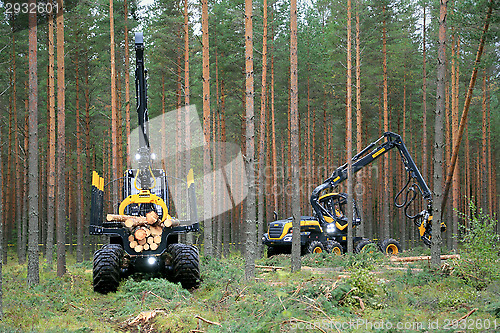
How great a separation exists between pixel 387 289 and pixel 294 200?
14.7 ft

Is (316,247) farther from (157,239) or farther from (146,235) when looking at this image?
(146,235)

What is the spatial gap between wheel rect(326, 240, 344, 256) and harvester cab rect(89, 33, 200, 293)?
302 inches

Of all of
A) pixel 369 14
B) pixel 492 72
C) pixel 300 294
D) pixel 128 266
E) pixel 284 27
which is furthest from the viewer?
pixel 492 72

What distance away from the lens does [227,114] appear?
28.2 meters

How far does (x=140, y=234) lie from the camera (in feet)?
33.8

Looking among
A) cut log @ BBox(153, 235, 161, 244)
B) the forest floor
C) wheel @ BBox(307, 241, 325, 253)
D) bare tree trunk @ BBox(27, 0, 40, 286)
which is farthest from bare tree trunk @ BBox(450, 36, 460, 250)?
bare tree trunk @ BBox(27, 0, 40, 286)

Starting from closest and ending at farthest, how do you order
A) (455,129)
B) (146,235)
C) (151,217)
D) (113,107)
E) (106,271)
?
1. (106,271)
2. (151,217)
3. (146,235)
4. (113,107)
5. (455,129)

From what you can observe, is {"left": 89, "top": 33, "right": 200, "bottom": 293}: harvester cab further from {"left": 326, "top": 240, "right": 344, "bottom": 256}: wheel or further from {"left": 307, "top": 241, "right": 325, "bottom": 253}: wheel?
{"left": 326, "top": 240, "right": 344, "bottom": 256}: wheel

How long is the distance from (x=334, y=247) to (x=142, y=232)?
9.03m

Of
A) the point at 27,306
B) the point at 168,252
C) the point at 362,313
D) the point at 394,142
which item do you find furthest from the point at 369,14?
the point at 27,306

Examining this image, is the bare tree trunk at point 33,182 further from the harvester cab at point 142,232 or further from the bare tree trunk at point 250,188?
the bare tree trunk at point 250,188

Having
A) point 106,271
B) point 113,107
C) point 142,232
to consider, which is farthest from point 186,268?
point 113,107

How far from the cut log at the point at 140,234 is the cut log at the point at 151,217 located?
12.6 inches

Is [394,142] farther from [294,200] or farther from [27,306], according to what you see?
[27,306]
